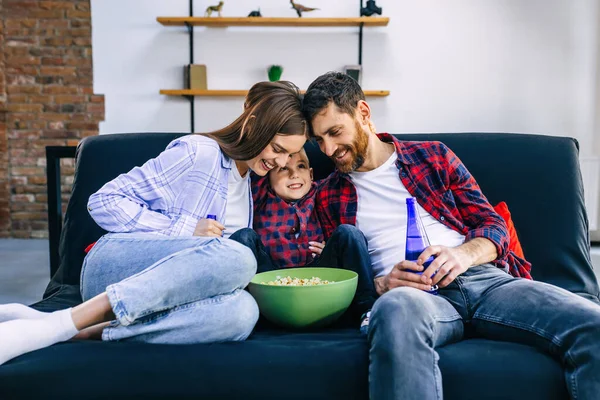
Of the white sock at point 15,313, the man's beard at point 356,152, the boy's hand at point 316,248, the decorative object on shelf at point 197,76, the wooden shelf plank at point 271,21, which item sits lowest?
the white sock at point 15,313

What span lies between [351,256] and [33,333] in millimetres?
784

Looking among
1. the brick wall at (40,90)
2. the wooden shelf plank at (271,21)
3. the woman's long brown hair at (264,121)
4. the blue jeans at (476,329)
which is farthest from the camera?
the brick wall at (40,90)

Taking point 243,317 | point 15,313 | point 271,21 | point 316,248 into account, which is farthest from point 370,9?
point 15,313

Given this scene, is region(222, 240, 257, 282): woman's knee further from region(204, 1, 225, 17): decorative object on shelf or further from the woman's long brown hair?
region(204, 1, 225, 17): decorative object on shelf

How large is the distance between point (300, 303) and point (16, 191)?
459cm

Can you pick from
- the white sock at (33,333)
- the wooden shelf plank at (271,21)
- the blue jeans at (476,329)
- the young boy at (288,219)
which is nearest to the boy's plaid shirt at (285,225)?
the young boy at (288,219)

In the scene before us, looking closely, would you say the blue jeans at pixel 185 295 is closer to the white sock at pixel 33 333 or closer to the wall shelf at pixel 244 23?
the white sock at pixel 33 333

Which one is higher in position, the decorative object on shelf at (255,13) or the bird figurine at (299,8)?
the bird figurine at (299,8)

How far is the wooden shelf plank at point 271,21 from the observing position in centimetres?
452

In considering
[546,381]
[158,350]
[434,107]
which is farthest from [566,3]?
[158,350]

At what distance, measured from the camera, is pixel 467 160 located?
1856 mm

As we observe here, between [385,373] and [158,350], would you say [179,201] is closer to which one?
[158,350]

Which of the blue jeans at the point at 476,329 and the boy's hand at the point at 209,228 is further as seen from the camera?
the boy's hand at the point at 209,228

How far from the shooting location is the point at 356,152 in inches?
67.1
